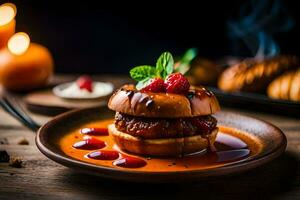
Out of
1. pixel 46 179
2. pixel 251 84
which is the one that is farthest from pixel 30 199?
pixel 251 84

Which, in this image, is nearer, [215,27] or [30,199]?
[30,199]

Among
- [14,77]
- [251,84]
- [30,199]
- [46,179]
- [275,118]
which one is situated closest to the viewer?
[30,199]

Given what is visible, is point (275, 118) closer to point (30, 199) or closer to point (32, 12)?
point (30, 199)

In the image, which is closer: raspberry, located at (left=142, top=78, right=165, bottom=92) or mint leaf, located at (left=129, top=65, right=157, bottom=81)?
raspberry, located at (left=142, top=78, right=165, bottom=92)

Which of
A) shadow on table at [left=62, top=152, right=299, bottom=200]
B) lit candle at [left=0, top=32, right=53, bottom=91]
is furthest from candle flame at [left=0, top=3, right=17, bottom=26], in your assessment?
shadow on table at [left=62, top=152, right=299, bottom=200]

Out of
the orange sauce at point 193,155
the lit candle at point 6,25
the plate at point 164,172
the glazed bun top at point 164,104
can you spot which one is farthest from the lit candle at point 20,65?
the glazed bun top at point 164,104

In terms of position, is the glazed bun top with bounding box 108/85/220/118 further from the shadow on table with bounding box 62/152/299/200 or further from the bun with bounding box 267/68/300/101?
the bun with bounding box 267/68/300/101

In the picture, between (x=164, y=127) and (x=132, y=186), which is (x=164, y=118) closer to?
(x=164, y=127)
